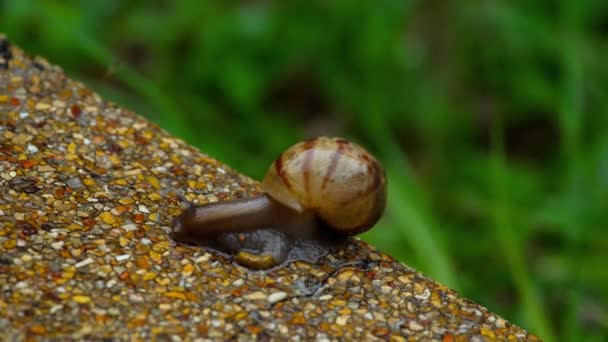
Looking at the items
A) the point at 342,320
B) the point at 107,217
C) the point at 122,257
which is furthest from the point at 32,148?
the point at 342,320

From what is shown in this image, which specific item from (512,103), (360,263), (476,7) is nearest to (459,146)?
(512,103)

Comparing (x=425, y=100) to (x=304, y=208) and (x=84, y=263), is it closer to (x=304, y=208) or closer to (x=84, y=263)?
(x=304, y=208)

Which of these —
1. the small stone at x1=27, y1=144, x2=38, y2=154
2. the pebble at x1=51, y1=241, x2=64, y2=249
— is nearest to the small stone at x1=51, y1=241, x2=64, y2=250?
the pebble at x1=51, y1=241, x2=64, y2=249

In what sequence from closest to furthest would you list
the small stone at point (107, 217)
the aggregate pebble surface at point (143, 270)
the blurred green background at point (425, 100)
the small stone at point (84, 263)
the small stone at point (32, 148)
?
the aggregate pebble surface at point (143, 270) < the small stone at point (84, 263) < the small stone at point (107, 217) < the small stone at point (32, 148) < the blurred green background at point (425, 100)

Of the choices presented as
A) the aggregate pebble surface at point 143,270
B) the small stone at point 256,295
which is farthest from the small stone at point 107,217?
the small stone at point 256,295

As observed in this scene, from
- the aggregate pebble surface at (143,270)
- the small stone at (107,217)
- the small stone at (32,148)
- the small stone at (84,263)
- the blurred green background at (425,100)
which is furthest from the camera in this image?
the blurred green background at (425,100)

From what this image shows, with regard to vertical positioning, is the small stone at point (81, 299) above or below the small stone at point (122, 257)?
below

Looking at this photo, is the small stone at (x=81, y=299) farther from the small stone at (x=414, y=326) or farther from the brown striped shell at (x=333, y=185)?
the small stone at (x=414, y=326)
